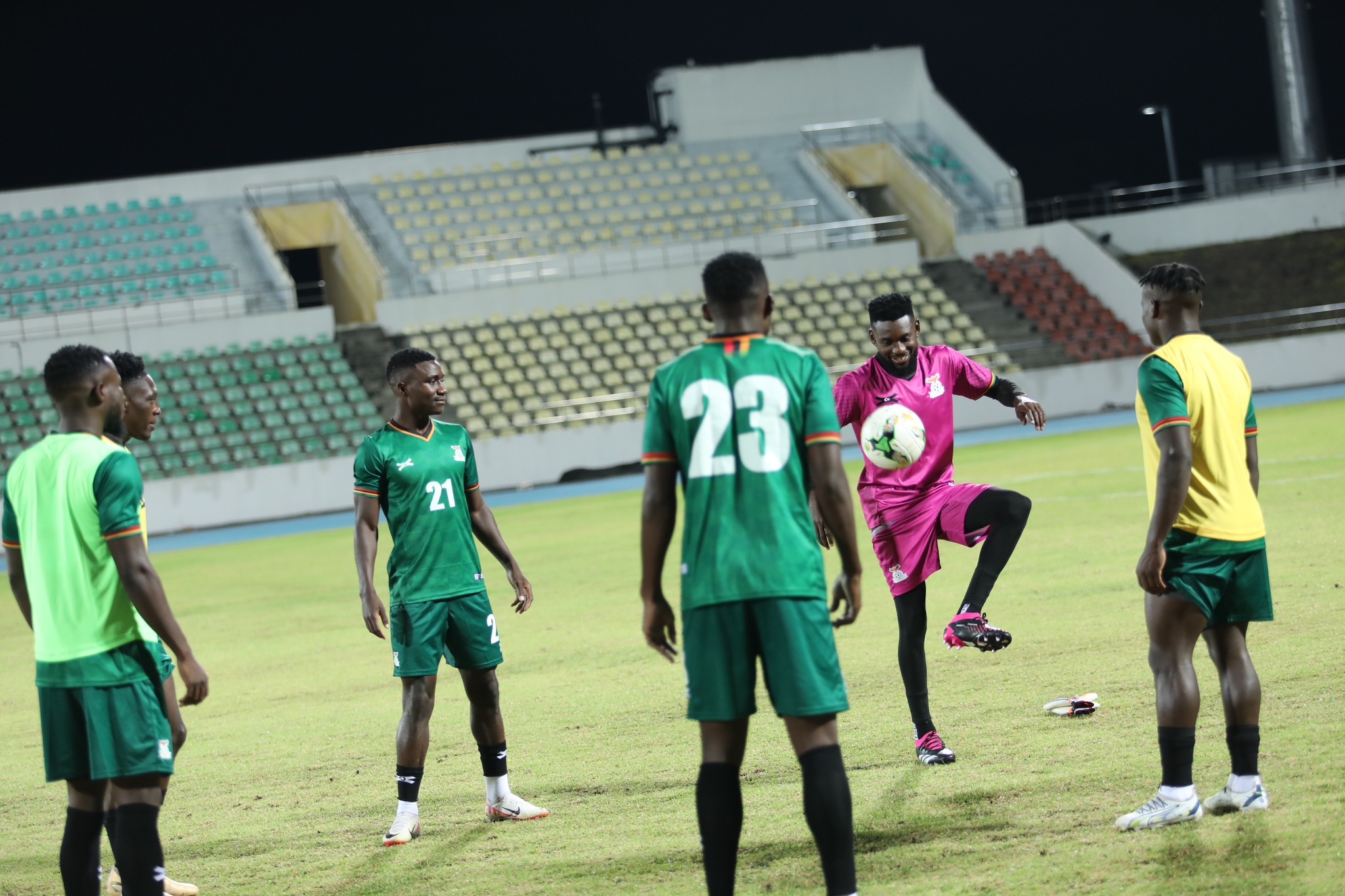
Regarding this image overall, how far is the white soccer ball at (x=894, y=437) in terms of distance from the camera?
6223mm

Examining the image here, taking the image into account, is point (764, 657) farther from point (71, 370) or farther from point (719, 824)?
point (71, 370)

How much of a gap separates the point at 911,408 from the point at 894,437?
17 centimetres

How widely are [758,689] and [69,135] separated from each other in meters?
31.4

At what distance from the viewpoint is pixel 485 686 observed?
578 centimetres

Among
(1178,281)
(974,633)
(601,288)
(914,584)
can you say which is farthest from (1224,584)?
(601,288)

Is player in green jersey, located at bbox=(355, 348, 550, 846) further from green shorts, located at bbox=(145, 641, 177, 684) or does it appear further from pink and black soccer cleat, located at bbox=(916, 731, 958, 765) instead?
pink and black soccer cleat, located at bbox=(916, 731, 958, 765)

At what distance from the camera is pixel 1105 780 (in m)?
5.20

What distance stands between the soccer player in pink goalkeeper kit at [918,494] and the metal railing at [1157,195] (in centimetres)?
2970

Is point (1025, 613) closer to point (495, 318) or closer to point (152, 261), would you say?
point (495, 318)

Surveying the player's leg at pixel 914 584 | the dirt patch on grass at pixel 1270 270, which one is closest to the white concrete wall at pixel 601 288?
the dirt patch on grass at pixel 1270 270

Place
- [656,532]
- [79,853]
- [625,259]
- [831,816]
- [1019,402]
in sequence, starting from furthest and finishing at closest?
[625,259] → [1019,402] → [79,853] → [656,532] → [831,816]

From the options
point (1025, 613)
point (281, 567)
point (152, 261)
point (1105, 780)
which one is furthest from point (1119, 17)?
point (1105, 780)

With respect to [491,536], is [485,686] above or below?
below

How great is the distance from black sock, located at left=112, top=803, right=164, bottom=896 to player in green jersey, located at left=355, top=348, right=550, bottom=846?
147cm
